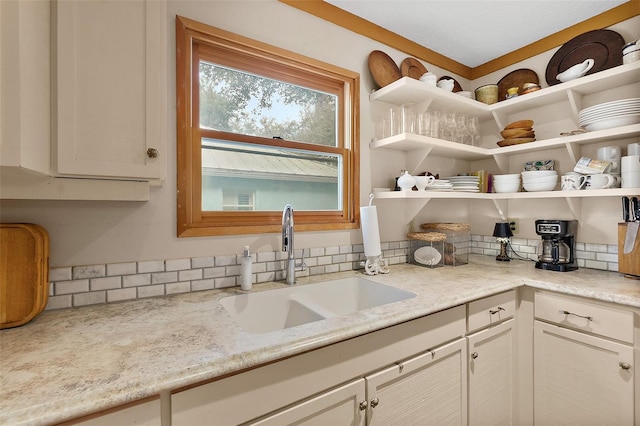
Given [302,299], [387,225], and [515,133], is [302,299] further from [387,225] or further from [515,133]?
[515,133]

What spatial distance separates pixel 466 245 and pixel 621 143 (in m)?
1.15

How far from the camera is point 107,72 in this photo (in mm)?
980

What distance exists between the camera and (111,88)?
3.23 ft

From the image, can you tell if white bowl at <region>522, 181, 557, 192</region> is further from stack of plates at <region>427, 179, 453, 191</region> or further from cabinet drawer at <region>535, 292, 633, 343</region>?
cabinet drawer at <region>535, 292, 633, 343</region>

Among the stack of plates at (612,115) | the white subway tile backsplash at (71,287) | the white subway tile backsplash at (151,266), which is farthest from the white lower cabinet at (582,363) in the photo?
the white subway tile backsplash at (71,287)

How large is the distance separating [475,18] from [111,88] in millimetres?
2092

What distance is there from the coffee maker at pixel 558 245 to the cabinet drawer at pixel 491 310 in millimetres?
455

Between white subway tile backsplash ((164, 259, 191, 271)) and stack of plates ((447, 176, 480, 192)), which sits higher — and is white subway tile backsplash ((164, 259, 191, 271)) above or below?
below

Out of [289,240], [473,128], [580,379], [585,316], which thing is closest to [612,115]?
[473,128]

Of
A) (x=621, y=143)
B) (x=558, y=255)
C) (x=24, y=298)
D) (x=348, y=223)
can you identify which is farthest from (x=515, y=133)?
(x=24, y=298)

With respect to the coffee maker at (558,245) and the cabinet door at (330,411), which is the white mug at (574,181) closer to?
the coffee maker at (558,245)

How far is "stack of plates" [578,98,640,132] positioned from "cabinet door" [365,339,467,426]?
1502 mm

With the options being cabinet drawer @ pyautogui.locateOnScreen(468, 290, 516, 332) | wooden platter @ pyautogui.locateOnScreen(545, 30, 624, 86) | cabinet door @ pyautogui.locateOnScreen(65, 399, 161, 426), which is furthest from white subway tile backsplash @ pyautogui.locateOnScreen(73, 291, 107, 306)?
wooden platter @ pyautogui.locateOnScreen(545, 30, 624, 86)

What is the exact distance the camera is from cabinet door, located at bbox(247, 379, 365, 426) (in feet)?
2.98
